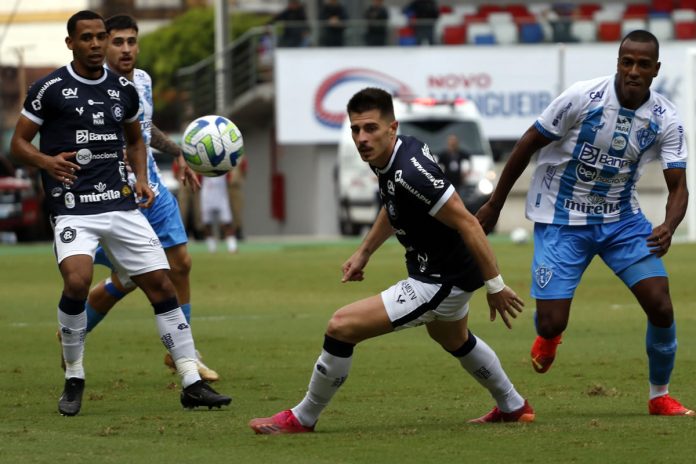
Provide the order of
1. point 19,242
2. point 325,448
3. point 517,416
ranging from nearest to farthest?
1. point 325,448
2. point 517,416
3. point 19,242

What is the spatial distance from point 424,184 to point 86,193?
2.49 metres

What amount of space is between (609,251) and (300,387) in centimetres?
261

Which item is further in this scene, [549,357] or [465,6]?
A: [465,6]

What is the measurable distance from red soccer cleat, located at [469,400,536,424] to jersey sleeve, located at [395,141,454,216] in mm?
1413

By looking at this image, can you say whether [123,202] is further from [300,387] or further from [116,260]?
[300,387]

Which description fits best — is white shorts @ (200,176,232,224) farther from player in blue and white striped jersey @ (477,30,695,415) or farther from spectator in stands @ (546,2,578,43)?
player in blue and white striped jersey @ (477,30,695,415)

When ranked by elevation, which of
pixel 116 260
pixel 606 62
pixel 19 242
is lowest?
pixel 19 242

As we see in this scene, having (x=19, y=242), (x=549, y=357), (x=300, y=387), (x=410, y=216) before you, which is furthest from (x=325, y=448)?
(x=19, y=242)

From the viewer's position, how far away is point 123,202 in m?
9.90

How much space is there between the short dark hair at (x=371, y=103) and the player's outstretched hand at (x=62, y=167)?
6.76ft

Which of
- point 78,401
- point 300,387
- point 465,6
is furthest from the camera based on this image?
point 465,6

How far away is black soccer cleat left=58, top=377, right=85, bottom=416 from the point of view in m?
9.62

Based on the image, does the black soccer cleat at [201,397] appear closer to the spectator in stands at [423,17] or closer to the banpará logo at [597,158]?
the banpará logo at [597,158]

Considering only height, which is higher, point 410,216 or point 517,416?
point 410,216
